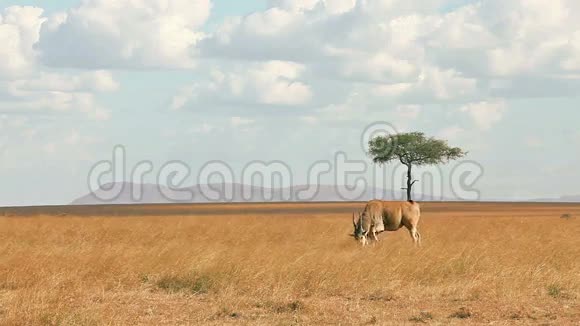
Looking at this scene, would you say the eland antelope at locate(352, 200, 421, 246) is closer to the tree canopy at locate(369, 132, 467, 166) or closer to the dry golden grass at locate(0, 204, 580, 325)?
the dry golden grass at locate(0, 204, 580, 325)

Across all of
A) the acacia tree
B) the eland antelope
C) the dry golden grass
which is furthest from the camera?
the acacia tree

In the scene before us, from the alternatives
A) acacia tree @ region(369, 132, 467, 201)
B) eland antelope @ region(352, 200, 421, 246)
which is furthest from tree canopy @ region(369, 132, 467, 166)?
eland antelope @ region(352, 200, 421, 246)

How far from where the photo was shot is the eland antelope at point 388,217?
25266 mm

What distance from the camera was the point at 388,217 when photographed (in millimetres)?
25797

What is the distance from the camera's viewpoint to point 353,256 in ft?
58.2

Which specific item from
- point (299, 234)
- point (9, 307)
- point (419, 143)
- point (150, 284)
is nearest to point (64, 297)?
point (9, 307)

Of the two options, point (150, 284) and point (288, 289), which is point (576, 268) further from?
point (150, 284)

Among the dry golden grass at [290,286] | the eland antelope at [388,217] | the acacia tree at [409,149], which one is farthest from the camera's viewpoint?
the acacia tree at [409,149]

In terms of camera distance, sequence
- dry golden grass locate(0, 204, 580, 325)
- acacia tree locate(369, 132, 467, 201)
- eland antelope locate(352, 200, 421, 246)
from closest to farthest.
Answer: dry golden grass locate(0, 204, 580, 325), eland antelope locate(352, 200, 421, 246), acacia tree locate(369, 132, 467, 201)

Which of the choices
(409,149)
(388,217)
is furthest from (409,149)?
(388,217)

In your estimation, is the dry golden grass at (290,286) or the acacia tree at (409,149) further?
the acacia tree at (409,149)

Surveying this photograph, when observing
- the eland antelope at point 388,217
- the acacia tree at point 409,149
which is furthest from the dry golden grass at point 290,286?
the acacia tree at point 409,149

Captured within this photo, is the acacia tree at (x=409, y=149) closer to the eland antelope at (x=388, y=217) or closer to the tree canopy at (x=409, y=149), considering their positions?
the tree canopy at (x=409, y=149)

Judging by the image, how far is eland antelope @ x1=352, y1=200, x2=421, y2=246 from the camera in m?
25.3
